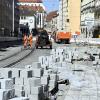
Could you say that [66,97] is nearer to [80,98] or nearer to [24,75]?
[80,98]

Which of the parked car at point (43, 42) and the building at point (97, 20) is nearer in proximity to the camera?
the parked car at point (43, 42)

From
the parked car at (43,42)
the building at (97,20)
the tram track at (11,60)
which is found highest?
the building at (97,20)

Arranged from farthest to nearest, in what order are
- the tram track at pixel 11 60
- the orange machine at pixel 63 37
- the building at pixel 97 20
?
1. the building at pixel 97 20
2. the orange machine at pixel 63 37
3. the tram track at pixel 11 60

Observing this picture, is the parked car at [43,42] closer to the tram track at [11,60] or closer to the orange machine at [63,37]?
the tram track at [11,60]

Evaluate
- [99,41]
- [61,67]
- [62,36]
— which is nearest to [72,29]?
[62,36]

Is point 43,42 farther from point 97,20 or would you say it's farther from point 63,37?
point 97,20

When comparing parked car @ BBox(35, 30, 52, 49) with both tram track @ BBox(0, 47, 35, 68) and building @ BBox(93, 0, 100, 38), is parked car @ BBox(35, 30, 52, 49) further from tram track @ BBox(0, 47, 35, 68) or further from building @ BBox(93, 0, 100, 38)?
building @ BBox(93, 0, 100, 38)

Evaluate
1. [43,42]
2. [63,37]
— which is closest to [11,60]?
[43,42]

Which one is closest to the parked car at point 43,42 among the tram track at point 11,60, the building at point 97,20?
the tram track at point 11,60

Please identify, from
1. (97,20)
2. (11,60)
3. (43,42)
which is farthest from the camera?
(97,20)

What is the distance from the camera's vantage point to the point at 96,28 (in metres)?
119

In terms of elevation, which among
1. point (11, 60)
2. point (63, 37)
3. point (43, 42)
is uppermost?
point (63, 37)

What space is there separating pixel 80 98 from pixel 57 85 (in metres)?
2.55

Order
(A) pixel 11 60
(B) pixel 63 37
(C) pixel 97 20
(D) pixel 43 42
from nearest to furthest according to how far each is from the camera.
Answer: (A) pixel 11 60 → (D) pixel 43 42 → (B) pixel 63 37 → (C) pixel 97 20
